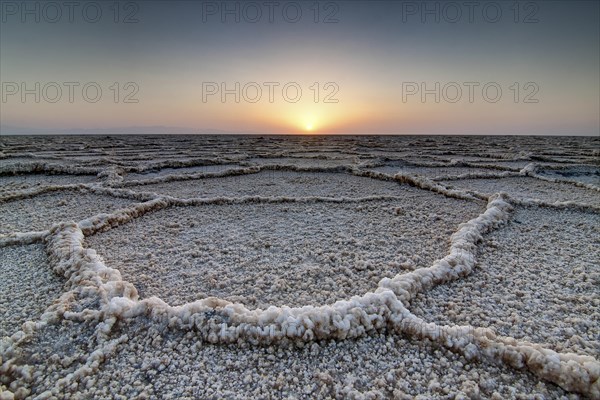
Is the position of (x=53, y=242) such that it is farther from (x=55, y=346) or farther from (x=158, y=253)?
(x=55, y=346)

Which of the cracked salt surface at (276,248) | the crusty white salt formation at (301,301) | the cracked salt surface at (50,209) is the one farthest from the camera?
the cracked salt surface at (50,209)

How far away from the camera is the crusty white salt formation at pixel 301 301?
1.15 metres

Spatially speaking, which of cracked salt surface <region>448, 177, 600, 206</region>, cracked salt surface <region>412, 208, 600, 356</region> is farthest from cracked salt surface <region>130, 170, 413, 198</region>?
cracked salt surface <region>412, 208, 600, 356</region>

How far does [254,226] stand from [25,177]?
13.9 ft

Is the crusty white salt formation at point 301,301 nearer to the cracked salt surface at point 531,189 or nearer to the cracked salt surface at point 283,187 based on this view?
the cracked salt surface at point 531,189

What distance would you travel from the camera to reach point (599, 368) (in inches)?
43.2

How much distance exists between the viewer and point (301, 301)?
1628mm

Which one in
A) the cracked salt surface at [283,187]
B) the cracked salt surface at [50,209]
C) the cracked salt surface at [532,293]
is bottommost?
the cracked salt surface at [532,293]

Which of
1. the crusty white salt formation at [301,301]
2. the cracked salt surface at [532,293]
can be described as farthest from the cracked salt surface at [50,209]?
the cracked salt surface at [532,293]

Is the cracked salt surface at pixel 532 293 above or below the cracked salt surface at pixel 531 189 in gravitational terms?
below

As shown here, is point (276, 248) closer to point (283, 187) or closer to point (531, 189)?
point (283, 187)

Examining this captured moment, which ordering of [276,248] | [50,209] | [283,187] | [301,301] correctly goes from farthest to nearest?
1. [283,187]
2. [50,209]
3. [276,248]
4. [301,301]

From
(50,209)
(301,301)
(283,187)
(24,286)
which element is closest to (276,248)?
(301,301)

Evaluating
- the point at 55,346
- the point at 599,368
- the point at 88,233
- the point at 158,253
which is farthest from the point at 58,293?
the point at 599,368
